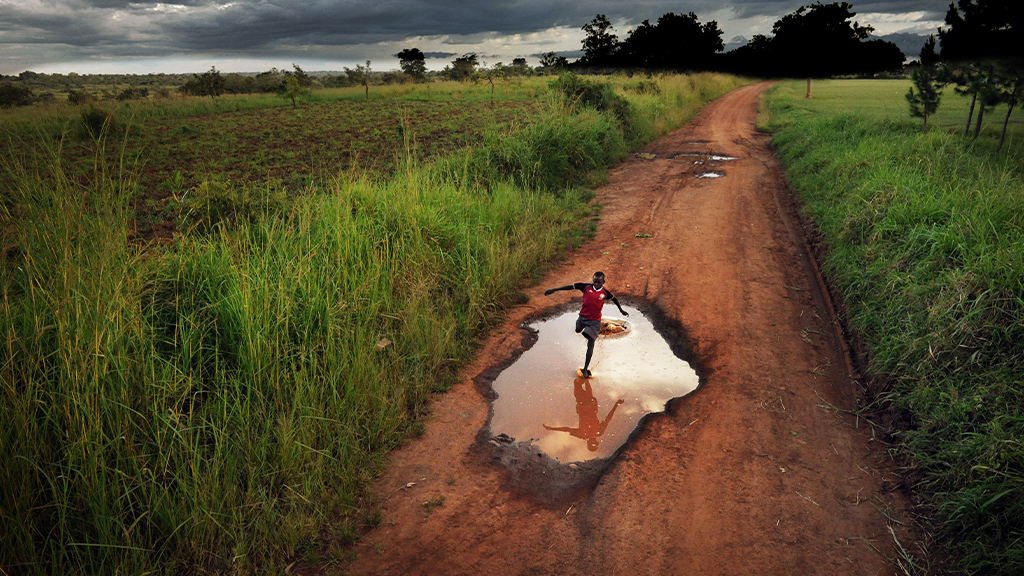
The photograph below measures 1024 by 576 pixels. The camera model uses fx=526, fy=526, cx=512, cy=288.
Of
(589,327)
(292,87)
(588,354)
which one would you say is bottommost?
(588,354)

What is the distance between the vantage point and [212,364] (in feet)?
13.3

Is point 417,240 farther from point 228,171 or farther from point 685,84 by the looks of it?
point 685,84

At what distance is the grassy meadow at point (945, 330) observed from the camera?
127 inches

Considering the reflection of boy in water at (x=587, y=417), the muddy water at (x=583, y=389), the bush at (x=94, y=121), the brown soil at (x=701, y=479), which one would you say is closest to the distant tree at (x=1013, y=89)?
the brown soil at (x=701, y=479)

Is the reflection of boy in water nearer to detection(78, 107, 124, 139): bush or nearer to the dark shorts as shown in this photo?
the dark shorts

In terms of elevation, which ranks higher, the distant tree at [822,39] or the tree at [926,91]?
the distant tree at [822,39]

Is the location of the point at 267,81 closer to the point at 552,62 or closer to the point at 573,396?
the point at 552,62

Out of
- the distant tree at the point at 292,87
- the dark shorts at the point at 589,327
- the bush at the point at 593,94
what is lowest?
the dark shorts at the point at 589,327

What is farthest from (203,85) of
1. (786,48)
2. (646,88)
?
(786,48)

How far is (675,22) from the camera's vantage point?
56750mm

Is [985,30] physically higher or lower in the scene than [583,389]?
higher

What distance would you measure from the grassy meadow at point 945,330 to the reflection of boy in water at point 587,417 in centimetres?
215

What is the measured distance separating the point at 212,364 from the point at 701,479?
3.78m

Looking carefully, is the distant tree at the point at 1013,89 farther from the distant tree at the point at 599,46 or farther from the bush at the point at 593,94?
the distant tree at the point at 599,46
